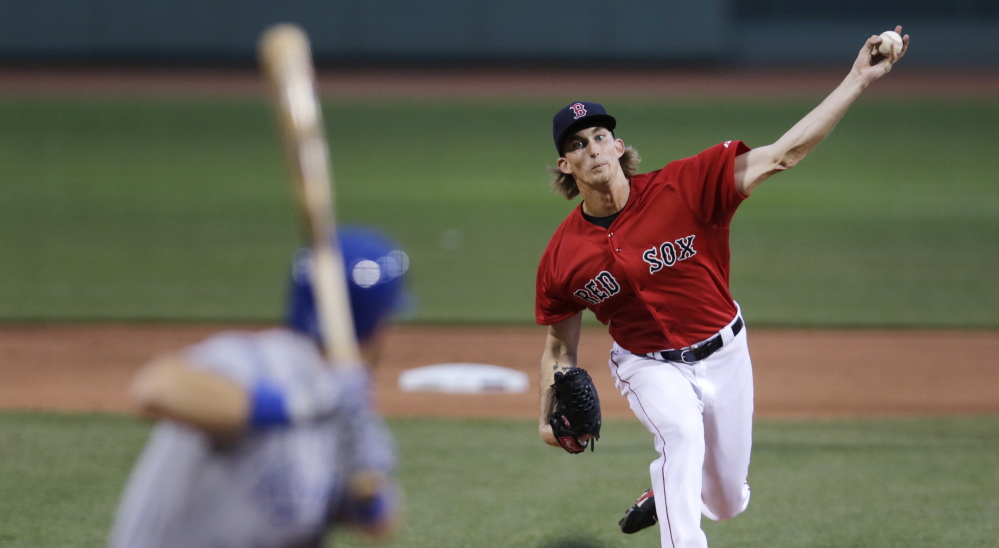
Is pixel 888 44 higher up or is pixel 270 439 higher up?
pixel 888 44

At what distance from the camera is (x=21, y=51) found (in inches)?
1178

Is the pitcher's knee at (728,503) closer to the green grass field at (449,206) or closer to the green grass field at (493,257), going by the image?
the green grass field at (493,257)

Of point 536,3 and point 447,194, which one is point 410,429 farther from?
point 536,3

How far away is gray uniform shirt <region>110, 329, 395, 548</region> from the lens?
7.09 ft

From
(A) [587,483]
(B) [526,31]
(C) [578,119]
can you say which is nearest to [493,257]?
(A) [587,483]

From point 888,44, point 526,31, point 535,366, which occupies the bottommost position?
point 535,366

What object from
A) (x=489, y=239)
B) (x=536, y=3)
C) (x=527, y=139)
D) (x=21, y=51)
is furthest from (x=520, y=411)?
(x=21, y=51)

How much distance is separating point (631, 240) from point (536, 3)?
2730cm

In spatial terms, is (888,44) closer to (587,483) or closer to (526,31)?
(587,483)

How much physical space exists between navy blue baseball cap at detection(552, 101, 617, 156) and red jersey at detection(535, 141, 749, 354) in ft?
1.19

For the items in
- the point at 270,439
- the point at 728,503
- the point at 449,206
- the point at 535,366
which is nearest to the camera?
the point at 270,439

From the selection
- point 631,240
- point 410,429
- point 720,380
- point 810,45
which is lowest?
point 410,429

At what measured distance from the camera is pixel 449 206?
17859 mm

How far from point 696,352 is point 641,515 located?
2.97ft
